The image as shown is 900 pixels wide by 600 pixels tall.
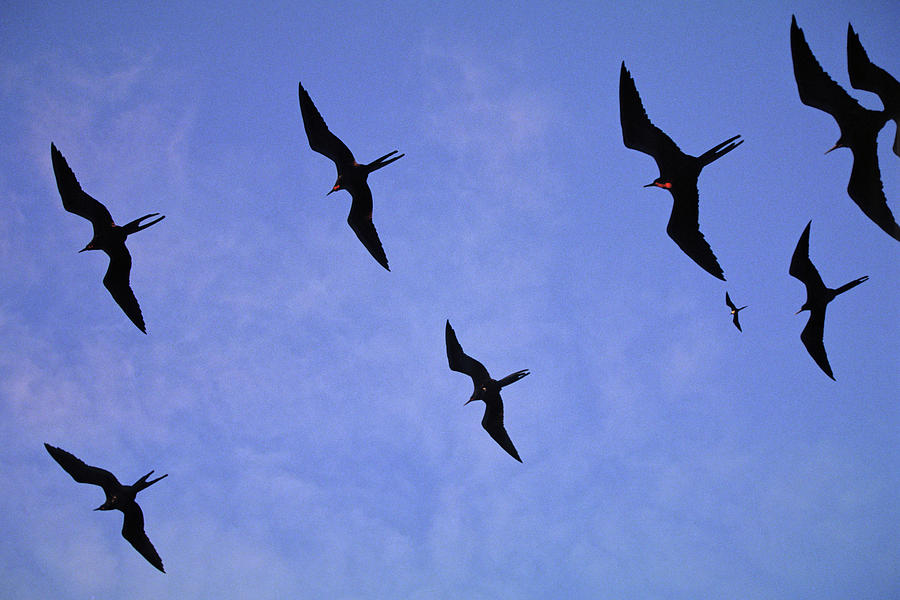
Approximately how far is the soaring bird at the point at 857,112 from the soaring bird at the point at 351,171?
409 inches

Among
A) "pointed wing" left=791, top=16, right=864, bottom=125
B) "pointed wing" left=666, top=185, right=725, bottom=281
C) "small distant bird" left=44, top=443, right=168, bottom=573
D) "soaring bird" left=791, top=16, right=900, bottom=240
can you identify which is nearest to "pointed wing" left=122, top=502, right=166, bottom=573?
"small distant bird" left=44, top=443, right=168, bottom=573

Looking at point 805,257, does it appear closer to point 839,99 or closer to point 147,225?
point 839,99

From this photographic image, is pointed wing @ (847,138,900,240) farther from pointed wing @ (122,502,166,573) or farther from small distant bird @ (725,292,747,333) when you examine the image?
pointed wing @ (122,502,166,573)

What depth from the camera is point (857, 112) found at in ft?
46.4

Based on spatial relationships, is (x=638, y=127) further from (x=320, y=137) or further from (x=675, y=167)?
(x=320, y=137)

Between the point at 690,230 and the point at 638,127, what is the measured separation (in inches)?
121

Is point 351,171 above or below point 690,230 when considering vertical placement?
above

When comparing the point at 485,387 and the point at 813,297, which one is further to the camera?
the point at 485,387

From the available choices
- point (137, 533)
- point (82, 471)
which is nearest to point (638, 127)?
point (82, 471)

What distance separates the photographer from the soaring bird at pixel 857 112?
13555 millimetres

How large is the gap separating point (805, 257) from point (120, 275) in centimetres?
2020

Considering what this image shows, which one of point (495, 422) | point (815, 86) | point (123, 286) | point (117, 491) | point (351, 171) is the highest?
point (815, 86)

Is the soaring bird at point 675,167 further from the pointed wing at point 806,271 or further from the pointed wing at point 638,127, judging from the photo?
the pointed wing at point 806,271

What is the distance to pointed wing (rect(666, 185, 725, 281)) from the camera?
52.1ft
